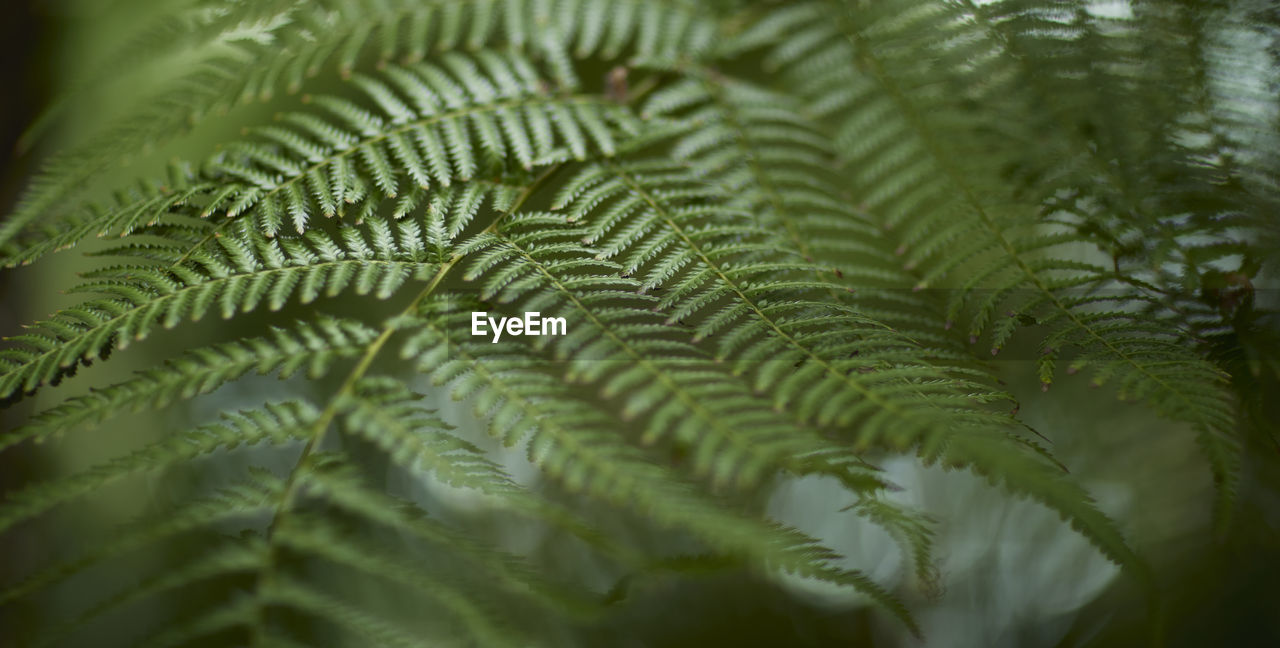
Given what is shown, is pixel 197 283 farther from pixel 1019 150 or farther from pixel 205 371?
pixel 1019 150

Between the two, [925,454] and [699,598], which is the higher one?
[925,454]

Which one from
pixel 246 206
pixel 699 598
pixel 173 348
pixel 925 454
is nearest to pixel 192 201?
pixel 246 206

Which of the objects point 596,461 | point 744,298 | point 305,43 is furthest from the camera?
point 305,43

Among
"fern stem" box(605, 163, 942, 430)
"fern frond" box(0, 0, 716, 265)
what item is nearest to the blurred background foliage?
"fern frond" box(0, 0, 716, 265)

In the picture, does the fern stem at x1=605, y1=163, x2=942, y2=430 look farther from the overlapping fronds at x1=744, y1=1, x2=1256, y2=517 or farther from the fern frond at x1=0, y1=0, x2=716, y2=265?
the overlapping fronds at x1=744, y1=1, x2=1256, y2=517

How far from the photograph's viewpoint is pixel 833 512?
2529mm

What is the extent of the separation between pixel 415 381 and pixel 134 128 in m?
1.44

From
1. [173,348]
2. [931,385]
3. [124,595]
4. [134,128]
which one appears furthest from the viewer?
[173,348]

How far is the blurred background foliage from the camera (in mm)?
1650

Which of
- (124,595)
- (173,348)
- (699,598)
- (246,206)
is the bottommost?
(699,598)

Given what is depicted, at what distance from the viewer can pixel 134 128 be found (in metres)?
0.87

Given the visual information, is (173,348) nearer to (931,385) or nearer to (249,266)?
(249,266)

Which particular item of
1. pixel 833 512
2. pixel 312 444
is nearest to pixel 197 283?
pixel 312 444

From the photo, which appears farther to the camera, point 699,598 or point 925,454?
point 699,598
